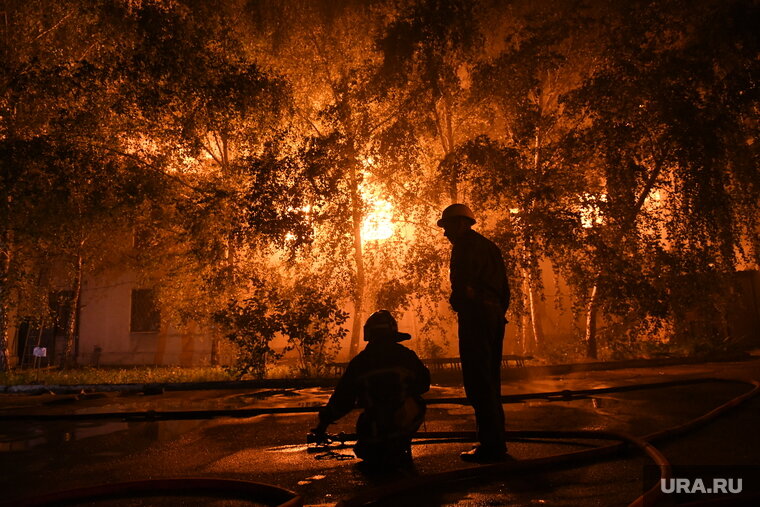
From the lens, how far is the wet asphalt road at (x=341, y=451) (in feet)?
11.8

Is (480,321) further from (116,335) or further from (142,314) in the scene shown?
(116,335)

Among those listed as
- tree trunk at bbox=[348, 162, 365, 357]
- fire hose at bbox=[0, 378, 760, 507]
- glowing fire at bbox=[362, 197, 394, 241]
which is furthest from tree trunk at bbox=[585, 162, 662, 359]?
fire hose at bbox=[0, 378, 760, 507]

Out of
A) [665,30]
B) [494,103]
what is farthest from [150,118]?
[665,30]

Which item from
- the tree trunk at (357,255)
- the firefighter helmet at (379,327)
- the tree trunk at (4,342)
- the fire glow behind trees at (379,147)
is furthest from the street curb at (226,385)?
the firefighter helmet at (379,327)

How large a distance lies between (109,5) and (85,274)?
12141 mm

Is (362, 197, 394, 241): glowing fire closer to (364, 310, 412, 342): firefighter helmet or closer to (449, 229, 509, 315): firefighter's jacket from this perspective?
(449, 229, 509, 315): firefighter's jacket

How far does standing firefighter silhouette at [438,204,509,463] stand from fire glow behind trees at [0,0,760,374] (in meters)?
7.63

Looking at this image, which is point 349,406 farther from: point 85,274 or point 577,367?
point 85,274

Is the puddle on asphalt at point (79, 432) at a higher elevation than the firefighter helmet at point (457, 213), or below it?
below

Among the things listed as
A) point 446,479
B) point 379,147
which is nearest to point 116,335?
point 379,147

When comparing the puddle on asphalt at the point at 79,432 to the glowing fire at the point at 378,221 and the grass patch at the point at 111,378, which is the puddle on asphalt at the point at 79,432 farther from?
the glowing fire at the point at 378,221

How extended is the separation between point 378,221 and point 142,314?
12335 mm

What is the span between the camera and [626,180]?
12836mm

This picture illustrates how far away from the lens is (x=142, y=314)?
873 inches
